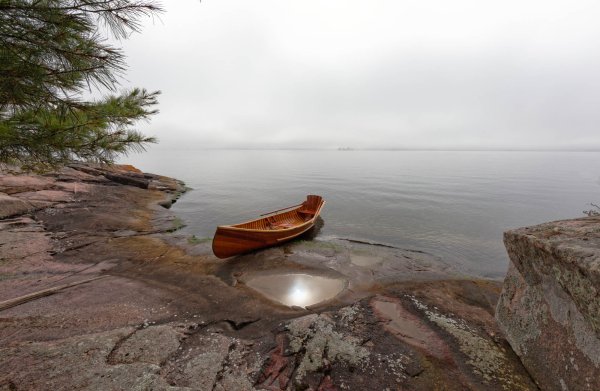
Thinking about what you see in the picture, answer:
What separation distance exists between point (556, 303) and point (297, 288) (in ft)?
19.5

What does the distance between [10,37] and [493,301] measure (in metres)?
11.8

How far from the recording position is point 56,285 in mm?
6879

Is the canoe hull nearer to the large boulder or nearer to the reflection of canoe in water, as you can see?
the reflection of canoe in water

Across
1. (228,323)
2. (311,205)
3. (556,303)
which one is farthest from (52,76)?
(311,205)

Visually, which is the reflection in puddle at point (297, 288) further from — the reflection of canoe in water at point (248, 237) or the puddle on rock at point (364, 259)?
the puddle on rock at point (364, 259)

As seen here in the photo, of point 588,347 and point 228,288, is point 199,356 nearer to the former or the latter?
point 228,288

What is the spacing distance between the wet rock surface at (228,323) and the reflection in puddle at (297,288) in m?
0.16

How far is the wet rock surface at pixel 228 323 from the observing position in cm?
396

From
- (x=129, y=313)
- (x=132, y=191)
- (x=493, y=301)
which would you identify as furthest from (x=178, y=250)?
(x=132, y=191)

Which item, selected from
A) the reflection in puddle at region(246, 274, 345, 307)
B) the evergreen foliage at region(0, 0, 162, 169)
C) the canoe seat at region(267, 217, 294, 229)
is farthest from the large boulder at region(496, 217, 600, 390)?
the canoe seat at region(267, 217, 294, 229)

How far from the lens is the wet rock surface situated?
3959mm

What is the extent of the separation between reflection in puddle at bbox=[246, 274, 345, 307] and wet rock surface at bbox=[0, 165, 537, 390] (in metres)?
0.16

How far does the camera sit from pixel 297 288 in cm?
787

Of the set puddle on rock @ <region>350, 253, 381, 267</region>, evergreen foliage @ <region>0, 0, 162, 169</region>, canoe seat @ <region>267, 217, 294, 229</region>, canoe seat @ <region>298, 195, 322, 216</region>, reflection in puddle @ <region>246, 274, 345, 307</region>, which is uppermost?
evergreen foliage @ <region>0, 0, 162, 169</region>
